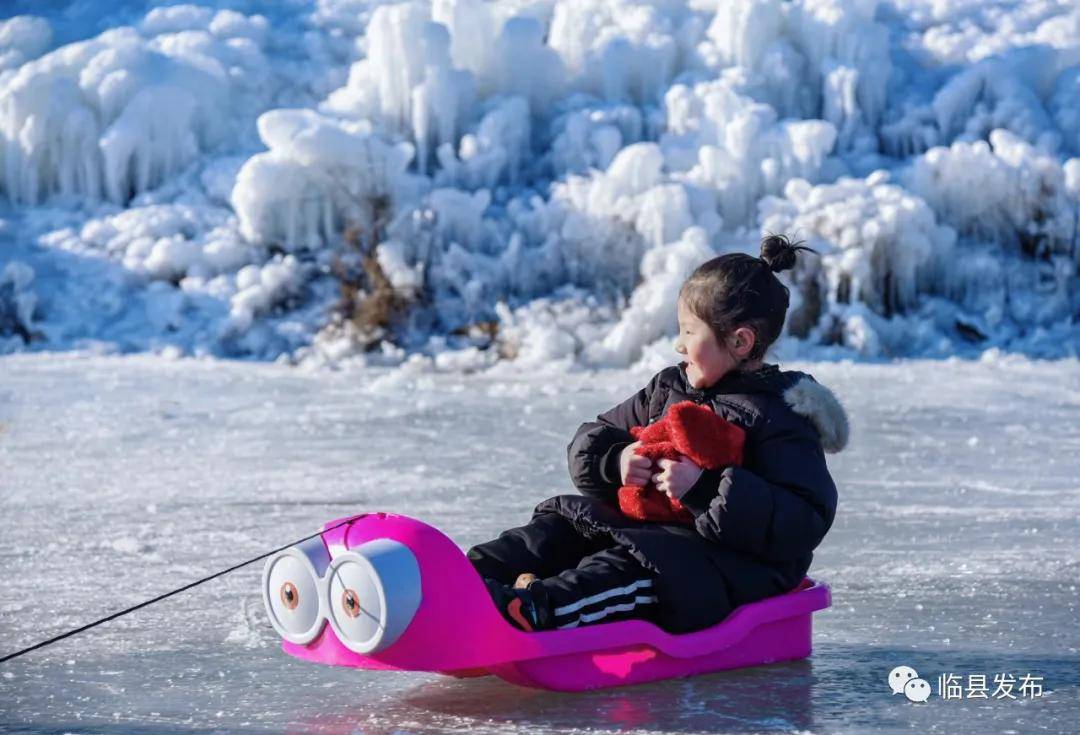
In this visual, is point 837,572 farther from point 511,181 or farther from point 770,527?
point 511,181

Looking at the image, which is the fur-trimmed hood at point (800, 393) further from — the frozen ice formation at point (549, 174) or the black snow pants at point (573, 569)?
the frozen ice formation at point (549, 174)

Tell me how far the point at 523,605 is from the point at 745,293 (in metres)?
0.64

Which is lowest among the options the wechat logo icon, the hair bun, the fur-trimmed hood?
the wechat logo icon

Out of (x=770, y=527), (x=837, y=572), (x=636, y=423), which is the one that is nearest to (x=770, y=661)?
(x=770, y=527)

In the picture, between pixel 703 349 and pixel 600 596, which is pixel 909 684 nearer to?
pixel 600 596

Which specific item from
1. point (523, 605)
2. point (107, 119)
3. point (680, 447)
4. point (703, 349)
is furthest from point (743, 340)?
point (107, 119)

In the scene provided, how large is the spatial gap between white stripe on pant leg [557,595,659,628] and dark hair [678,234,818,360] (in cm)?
45

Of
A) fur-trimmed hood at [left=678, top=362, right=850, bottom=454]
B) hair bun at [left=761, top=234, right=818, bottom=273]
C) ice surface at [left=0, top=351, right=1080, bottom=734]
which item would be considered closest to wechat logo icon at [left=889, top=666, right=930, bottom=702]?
ice surface at [left=0, top=351, right=1080, bottom=734]

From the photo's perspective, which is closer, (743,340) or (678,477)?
(678,477)

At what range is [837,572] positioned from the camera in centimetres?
316

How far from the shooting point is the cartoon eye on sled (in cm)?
205

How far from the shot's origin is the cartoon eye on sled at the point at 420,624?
6.72 ft

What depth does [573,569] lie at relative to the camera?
231 cm

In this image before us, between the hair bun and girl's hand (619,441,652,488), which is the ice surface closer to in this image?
girl's hand (619,441,652,488)
